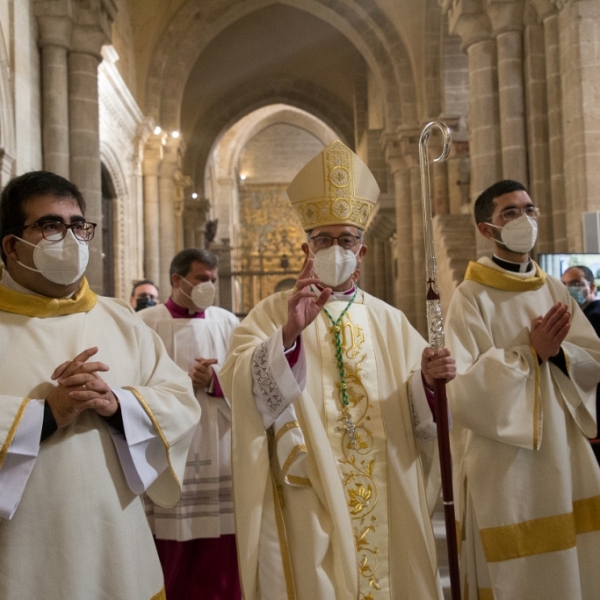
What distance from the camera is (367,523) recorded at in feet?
8.80

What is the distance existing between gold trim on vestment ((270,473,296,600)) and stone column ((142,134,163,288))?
1323 cm

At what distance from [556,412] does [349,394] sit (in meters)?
0.94

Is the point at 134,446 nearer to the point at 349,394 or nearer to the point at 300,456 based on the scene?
the point at 300,456

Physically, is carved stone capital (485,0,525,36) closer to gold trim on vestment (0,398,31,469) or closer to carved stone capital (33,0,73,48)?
carved stone capital (33,0,73,48)

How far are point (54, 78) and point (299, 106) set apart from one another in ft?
48.0

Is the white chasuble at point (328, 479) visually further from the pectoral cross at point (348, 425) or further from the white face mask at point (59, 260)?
A: the white face mask at point (59, 260)

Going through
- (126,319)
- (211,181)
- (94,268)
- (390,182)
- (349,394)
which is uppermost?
(211,181)

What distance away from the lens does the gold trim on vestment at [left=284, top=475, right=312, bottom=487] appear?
2.59 meters

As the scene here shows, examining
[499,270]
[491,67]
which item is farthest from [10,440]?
[491,67]

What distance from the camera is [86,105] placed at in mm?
9328

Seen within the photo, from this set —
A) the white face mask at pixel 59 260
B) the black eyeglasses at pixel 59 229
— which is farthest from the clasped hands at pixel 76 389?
the black eyeglasses at pixel 59 229

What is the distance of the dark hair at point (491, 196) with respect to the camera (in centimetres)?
336

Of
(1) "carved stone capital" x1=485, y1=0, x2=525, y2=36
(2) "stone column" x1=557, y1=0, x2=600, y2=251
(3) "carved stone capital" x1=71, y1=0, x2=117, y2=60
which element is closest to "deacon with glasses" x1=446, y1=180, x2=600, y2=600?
(2) "stone column" x1=557, y1=0, x2=600, y2=251

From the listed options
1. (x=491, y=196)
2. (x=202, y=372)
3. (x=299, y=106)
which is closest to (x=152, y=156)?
(x=299, y=106)
